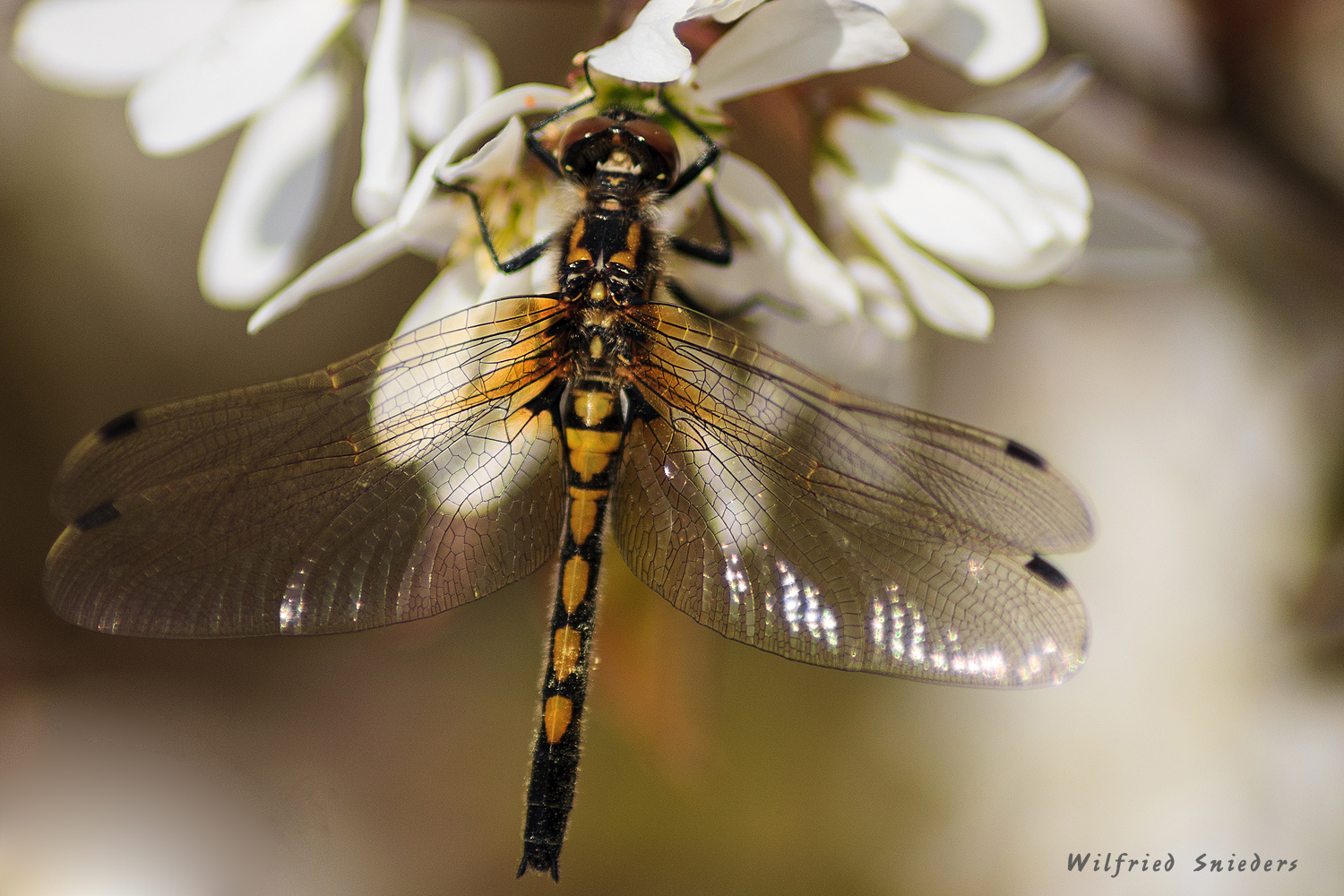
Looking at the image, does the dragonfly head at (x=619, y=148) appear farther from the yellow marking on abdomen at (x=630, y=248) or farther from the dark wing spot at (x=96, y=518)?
the dark wing spot at (x=96, y=518)

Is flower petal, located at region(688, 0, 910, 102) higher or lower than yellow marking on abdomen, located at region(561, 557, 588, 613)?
higher

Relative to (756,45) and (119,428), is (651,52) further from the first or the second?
(119,428)

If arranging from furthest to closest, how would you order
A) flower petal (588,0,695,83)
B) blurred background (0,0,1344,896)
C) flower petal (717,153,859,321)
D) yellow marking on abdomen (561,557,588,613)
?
1. blurred background (0,0,1344,896)
2. yellow marking on abdomen (561,557,588,613)
3. flower petal (717,153,859,321)
4. flower petal (588,0,695,83)

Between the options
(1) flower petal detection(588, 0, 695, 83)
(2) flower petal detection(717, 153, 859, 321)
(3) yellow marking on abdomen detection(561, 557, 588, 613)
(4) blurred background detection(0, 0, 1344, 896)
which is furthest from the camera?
(4) blurred background detection(0, 0, 1344, 896)

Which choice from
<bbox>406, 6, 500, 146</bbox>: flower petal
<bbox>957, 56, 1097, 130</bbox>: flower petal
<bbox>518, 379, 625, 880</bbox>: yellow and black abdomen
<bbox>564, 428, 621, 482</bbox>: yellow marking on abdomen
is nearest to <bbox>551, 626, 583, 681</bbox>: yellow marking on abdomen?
<bbox>518, 379, 625, 880</bbox>: yellow and black abdomen

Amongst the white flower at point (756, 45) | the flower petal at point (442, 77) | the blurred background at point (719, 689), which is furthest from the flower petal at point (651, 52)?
the blurred background at point (719, 689)

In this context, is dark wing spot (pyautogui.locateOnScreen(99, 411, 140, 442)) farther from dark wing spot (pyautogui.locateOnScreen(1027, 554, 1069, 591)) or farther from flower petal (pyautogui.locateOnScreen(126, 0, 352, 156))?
dark wing spot (pyautogui.locateOnScreen(1027, 554, 1069, 591))

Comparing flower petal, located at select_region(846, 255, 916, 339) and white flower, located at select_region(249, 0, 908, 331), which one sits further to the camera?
flower petal, located at select_region(846, 255, 916, 339)

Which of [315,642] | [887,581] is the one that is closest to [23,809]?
[315,642]

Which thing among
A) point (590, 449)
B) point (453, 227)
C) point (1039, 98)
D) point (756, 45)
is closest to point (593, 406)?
point (590, 449)
